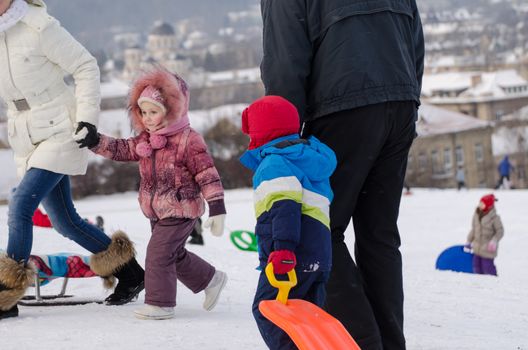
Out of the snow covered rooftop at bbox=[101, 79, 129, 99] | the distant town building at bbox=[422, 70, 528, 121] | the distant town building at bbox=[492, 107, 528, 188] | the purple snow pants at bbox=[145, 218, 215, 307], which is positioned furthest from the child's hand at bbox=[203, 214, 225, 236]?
the snow covered rooftop at bbox=[101, 79, 129, 99]

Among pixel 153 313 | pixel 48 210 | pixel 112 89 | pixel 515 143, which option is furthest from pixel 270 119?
pixel 112 89

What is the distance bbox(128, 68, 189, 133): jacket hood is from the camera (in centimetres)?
468

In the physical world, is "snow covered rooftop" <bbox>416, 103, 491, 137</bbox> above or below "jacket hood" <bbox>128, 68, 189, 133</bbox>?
above

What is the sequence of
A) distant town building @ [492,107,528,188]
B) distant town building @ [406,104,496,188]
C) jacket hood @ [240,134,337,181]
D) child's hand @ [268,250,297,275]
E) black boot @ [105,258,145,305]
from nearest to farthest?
child's hand @ [268,250,297,275] < jacket hood @ [240,134,337,181] < black boot @ [105,258,145,305] < distant town building @ [406,104,496,188] < distant town building @ [492,107,528,188]

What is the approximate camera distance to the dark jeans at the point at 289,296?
335cm

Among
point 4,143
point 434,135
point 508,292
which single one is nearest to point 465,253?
point 508,292

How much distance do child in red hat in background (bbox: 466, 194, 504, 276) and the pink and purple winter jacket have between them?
602cm

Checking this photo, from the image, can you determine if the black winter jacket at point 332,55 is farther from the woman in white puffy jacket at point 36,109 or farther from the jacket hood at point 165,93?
the woman in white puffy jacket at point 36,109

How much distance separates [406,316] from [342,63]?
217 centimetres

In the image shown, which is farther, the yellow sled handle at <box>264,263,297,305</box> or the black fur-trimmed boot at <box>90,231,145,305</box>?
the black fur-trimmed boot at <box>90,231,145,305</box>

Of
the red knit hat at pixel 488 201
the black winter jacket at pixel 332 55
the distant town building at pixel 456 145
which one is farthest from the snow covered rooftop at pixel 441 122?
the black winter jacket at pixel 332 55

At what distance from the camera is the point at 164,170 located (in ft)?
15.2

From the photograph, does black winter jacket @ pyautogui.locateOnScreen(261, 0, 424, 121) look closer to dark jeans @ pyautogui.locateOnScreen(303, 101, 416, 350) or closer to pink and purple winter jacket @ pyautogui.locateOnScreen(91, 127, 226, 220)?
dark jeans @ pyautogui.locateOnScreen(303, 101, 416, 350)

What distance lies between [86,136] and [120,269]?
85 centimetres
